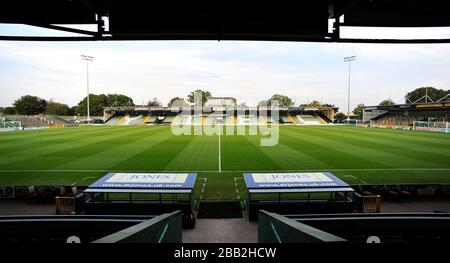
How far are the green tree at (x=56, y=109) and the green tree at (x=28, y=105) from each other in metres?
3.47

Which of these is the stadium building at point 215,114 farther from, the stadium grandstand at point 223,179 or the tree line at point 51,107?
the stadium grandstand at point 223,179

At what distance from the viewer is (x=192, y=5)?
15.5ft

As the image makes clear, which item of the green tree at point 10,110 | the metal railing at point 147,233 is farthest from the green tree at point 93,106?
the metal railing at point 147,233

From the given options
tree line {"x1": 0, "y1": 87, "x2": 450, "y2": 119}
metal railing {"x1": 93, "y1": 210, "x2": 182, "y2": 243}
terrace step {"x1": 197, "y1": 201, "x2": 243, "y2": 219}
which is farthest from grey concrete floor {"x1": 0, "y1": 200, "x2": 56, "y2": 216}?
tree line {"x1": 0, "y1": 87, "x2": 450, "y2": 119}

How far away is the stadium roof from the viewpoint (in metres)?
4.75

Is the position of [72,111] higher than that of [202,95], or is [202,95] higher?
[202,95]

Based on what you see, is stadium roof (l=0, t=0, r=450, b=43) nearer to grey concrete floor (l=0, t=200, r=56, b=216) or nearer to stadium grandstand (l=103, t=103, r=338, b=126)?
grey concrete floor (l=0, t=200, r=56, b=216)

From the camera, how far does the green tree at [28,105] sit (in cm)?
10925

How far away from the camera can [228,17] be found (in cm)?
475

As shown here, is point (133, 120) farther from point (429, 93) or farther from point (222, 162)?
point (429, 93)

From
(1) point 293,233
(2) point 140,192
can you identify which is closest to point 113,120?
(2) point 140,192

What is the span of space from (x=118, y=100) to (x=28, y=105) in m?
36.5
